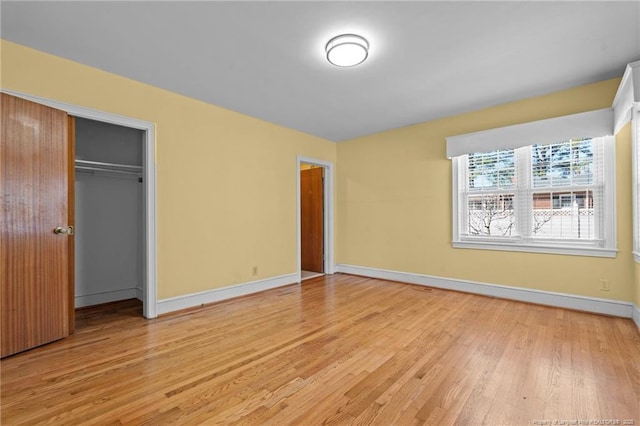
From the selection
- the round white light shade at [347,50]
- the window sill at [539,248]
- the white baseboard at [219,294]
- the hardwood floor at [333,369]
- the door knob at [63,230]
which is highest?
the round white light shade at [347,50]

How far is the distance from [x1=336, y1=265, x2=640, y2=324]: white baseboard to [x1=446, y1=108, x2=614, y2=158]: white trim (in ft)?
6.11

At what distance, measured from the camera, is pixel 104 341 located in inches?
102

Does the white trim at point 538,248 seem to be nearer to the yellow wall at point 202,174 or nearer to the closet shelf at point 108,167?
the yellow wall at point 202,174

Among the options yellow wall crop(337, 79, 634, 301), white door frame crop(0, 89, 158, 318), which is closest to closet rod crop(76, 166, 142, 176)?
white door frame crop(0, 89, 158, 318)

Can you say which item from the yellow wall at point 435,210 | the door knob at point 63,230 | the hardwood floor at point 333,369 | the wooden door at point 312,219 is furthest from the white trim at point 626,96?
the door knob at point 63,230

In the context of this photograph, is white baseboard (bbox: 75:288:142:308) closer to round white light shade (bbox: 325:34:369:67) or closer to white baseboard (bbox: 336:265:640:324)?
white baseboard (bbox: 336:265:640:324)

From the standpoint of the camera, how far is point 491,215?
403 cm

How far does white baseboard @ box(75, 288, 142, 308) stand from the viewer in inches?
143

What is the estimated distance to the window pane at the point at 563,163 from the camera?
333cm

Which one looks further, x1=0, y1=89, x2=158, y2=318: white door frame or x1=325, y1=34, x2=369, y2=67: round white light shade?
x1=0, y1=89, x2=158, y2=318: white door frame

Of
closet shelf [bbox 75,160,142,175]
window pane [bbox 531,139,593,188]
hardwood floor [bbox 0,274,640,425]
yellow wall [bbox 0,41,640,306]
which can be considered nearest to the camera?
hardwood floor [bbox 0,274,640,425]

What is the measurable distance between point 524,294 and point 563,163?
1.71 metres

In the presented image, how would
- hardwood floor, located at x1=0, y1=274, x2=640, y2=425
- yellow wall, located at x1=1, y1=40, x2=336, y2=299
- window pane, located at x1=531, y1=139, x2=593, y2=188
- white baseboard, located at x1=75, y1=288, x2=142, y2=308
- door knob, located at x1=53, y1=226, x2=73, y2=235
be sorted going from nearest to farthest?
hardwood floor, located at x1=0, y1=274, x2=640, y2=425 < door knob, located at x1=53, y1=226, x2=73, y2=235 < yellow wall, located at x1=1, y1=40, x2=336, y2=299 < window pane, located at x1=531, y1=139, x2=593, y2=188 < white baseboard, located at x1=75, y1=288, x2=142, y2=308

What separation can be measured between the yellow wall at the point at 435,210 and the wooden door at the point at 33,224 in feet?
13.7
